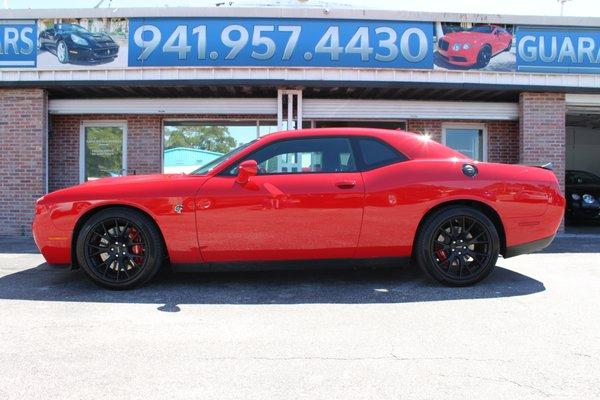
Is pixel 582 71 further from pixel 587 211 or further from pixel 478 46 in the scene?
pixel 587 211

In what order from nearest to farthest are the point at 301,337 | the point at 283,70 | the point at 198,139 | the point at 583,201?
1. the point at 301,337
2. the point at 283,70
3. the point at 198,139
4. the point at 583,201

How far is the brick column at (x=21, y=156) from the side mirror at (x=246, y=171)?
5.81m

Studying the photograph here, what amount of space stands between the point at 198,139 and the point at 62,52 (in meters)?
2.73

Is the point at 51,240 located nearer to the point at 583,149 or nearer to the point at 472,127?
the point at 472,127

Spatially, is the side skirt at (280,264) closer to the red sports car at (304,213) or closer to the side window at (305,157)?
the red sports car at (304,213)

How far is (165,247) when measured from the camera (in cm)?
452

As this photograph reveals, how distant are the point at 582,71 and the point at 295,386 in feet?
27.9

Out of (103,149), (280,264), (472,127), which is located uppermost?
(472,127)

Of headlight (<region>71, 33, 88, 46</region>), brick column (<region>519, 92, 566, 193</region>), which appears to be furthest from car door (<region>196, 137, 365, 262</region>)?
brick column (<region>519, 92, 566, 193</region>)

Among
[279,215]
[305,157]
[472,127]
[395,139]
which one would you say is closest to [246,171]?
[279,215]

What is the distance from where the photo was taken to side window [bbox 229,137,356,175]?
15.0 feet

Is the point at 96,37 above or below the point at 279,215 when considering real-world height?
above

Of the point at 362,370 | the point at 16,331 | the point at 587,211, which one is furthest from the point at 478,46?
the point at 16,331

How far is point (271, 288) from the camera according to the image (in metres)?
4.69
